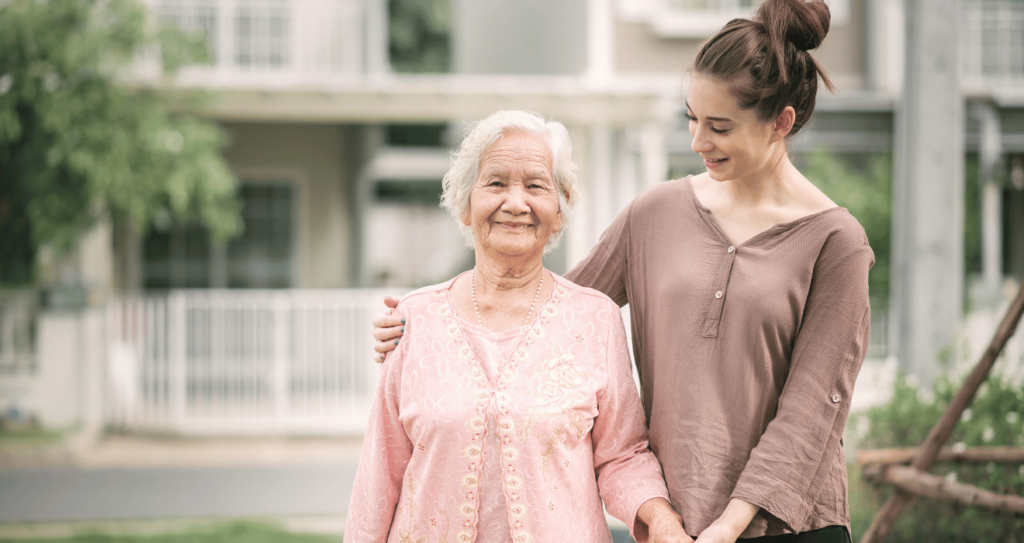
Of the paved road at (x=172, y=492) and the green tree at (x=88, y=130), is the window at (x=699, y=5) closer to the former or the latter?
the green tree at (x=88, y=130)

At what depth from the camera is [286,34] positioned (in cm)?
1064

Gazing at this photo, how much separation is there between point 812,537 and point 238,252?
9690mm

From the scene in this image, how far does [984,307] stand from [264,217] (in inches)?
315

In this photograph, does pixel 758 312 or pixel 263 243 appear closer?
pixel 758 312

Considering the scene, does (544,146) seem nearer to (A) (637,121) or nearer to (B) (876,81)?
(A) (637,121)

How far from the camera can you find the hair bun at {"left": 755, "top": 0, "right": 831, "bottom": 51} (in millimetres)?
1660

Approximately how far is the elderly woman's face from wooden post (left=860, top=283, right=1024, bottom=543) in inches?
76.9

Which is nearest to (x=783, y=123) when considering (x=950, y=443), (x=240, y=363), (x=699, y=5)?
A: (x=950, y=443)

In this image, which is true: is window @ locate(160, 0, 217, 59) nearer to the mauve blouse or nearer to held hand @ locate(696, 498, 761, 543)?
the mauve blouse

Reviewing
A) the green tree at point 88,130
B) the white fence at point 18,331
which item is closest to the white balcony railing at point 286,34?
the green tree at point 88,130

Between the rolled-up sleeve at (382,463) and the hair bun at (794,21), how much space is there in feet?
3.30

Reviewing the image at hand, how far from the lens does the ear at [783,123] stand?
1704 mm

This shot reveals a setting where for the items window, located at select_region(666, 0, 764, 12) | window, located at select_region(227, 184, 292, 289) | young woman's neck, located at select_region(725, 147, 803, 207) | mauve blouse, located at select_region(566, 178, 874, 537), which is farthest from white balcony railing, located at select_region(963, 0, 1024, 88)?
mauve blouse, located at select_region(566, 178, 874, 537)

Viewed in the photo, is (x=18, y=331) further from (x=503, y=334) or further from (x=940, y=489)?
(x=940, y=489)
